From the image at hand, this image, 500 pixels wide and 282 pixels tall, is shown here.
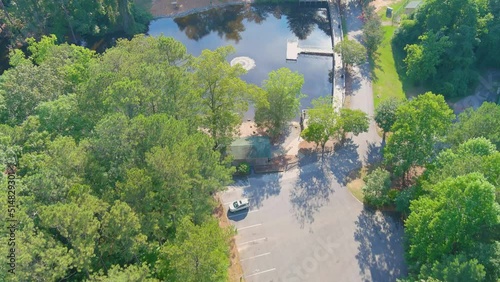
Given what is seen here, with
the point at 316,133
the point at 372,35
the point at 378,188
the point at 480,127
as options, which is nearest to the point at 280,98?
the point at 316,133

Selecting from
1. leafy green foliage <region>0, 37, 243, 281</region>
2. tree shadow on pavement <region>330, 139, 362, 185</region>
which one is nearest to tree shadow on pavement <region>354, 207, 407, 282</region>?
tree shadow on pavement <region>330, 139, 362, 185</region>

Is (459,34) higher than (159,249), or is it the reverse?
(459,34)

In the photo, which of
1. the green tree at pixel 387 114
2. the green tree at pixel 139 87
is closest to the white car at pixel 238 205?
the green tree at pixel 139 87

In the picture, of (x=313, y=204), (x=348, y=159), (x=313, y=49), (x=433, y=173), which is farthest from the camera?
(x=313, y=49)

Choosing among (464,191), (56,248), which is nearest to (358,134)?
(464,191)

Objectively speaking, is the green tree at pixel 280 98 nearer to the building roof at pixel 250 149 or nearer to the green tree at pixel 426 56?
the building roof at pixel 250 149

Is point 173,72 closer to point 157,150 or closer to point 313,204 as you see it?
point 157,150

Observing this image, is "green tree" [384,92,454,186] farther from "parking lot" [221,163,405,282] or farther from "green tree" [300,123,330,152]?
"green tree" [300,123,330,152]
